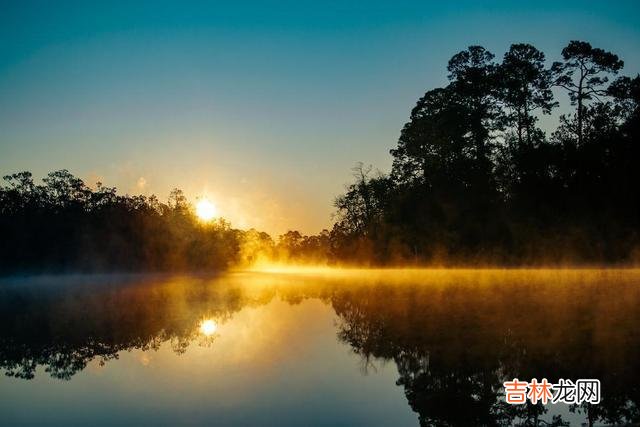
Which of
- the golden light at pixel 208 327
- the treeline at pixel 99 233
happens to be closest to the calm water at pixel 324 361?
the golden light at pixel 208 327

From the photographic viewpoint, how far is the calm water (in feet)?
36.7

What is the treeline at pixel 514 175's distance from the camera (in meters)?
49.2

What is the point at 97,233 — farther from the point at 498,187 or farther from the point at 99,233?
the point at 498,187

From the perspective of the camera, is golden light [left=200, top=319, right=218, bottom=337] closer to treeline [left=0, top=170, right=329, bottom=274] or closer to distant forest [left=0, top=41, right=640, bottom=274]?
distant forest [left=0, top=41, right=640, bottom=274]

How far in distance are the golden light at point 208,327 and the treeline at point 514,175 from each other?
37.9 metres

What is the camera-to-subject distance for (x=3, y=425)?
10586 mm

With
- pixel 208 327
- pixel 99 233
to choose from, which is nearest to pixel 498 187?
pixel 208 327

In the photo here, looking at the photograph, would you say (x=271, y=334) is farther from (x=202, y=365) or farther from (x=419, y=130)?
(x=419, y=130)

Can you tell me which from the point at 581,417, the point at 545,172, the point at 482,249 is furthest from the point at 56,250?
the point at 581,417

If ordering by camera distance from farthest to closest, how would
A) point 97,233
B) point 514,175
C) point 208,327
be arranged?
point 97,233
point 514,175
point 208,327

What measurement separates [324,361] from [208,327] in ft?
26.7

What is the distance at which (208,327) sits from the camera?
22.7 m

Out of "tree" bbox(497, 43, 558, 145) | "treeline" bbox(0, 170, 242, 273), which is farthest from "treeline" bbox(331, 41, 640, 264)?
"treeline" bbox(0, 170, 242, 273)

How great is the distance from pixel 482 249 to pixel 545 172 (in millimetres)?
10058
